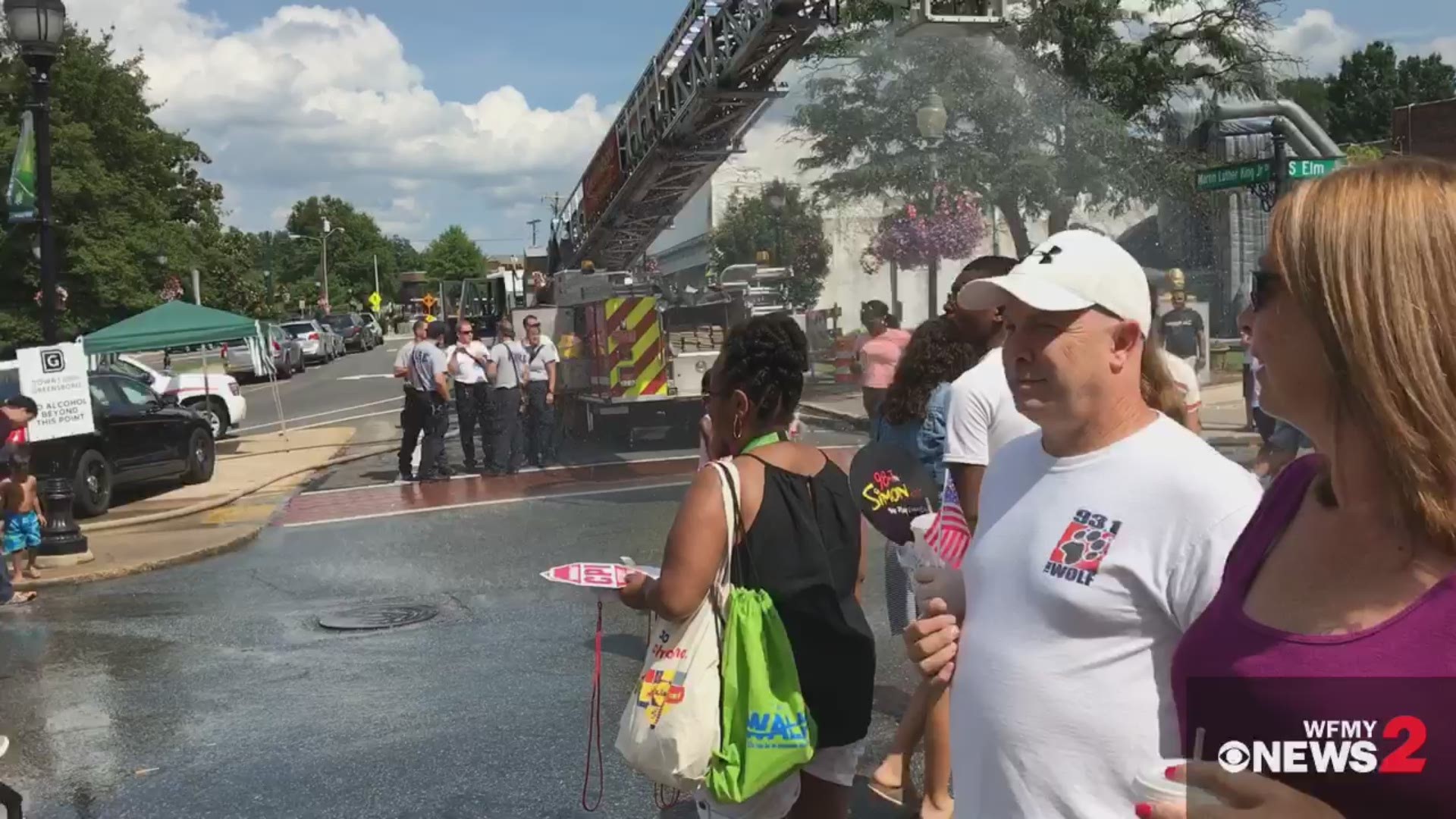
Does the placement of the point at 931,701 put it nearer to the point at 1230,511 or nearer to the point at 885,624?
the point at 1230,511

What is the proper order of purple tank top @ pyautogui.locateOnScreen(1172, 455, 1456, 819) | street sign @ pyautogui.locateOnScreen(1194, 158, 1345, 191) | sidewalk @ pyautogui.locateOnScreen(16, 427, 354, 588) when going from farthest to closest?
street sign @ pyautogui.locateOnScreen(1194, 158, 1345, 191) → sidewalk @ pyautogui.locateOnScreen(16, 427, 354, 588) → purple tank top @ pyautogui.locateOnScreen(1172, 455, 1456, 819)

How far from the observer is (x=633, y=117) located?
53.2 ft

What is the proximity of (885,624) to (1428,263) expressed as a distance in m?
6.11

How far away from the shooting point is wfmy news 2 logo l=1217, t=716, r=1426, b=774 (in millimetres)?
1252

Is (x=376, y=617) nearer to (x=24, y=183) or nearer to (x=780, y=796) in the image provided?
(x=780, y=796)

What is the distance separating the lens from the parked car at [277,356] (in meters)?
34.6

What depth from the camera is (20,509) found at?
9281mm

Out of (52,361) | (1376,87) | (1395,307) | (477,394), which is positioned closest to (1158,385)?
(1395,307)

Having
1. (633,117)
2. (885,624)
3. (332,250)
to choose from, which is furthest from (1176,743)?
(332,250)

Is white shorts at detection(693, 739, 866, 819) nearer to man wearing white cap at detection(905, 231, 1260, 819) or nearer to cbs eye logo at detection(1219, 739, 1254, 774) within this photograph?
man wearing white cap at detection(905, 231, 1260, 819)

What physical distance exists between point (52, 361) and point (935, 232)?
13.0 metres

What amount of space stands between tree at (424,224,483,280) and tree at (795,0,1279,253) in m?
105

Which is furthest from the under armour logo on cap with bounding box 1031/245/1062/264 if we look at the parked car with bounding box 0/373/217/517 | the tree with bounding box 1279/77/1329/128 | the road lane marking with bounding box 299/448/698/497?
the tree with bounding box 1279/77/1329/128

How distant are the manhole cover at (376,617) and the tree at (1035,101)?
8.29m
